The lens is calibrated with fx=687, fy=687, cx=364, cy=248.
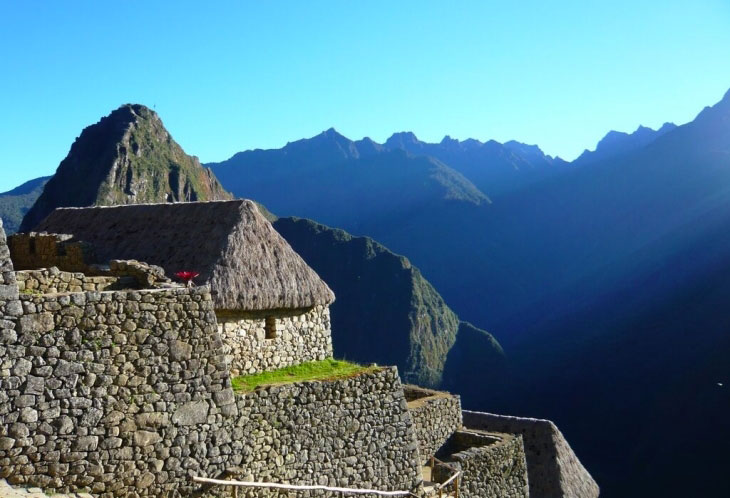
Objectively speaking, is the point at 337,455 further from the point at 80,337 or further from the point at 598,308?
the point at 598,308

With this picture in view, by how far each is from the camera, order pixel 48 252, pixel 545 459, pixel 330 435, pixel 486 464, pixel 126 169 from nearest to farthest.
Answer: pixel 330 435
pixel 48 252
pixel 486 464
pixel 545 459
pixel 126 169

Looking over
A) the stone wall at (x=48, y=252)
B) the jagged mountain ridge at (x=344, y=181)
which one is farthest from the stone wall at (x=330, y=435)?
the jagged mountain ridge at (x=344, y=181)

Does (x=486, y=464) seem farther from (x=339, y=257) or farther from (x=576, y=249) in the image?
(x=576, y=249)

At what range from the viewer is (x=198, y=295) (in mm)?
7980

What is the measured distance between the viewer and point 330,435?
1019cm

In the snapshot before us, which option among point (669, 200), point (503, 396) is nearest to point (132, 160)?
point (503, 396)

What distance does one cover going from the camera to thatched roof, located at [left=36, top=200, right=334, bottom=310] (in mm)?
10812

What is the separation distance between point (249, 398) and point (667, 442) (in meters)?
46.7

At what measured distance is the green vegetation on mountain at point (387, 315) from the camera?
245 feet

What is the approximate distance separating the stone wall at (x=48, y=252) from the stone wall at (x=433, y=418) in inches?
267

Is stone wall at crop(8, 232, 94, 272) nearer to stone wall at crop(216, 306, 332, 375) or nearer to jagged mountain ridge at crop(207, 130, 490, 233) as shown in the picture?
stone wall at crop(216, 306, 332, 375)

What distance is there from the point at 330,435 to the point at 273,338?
6.57ft

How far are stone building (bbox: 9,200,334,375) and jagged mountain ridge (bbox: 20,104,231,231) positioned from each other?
5005cm

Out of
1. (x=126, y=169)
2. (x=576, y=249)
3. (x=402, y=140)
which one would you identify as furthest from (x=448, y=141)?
(x=126, y=169)
